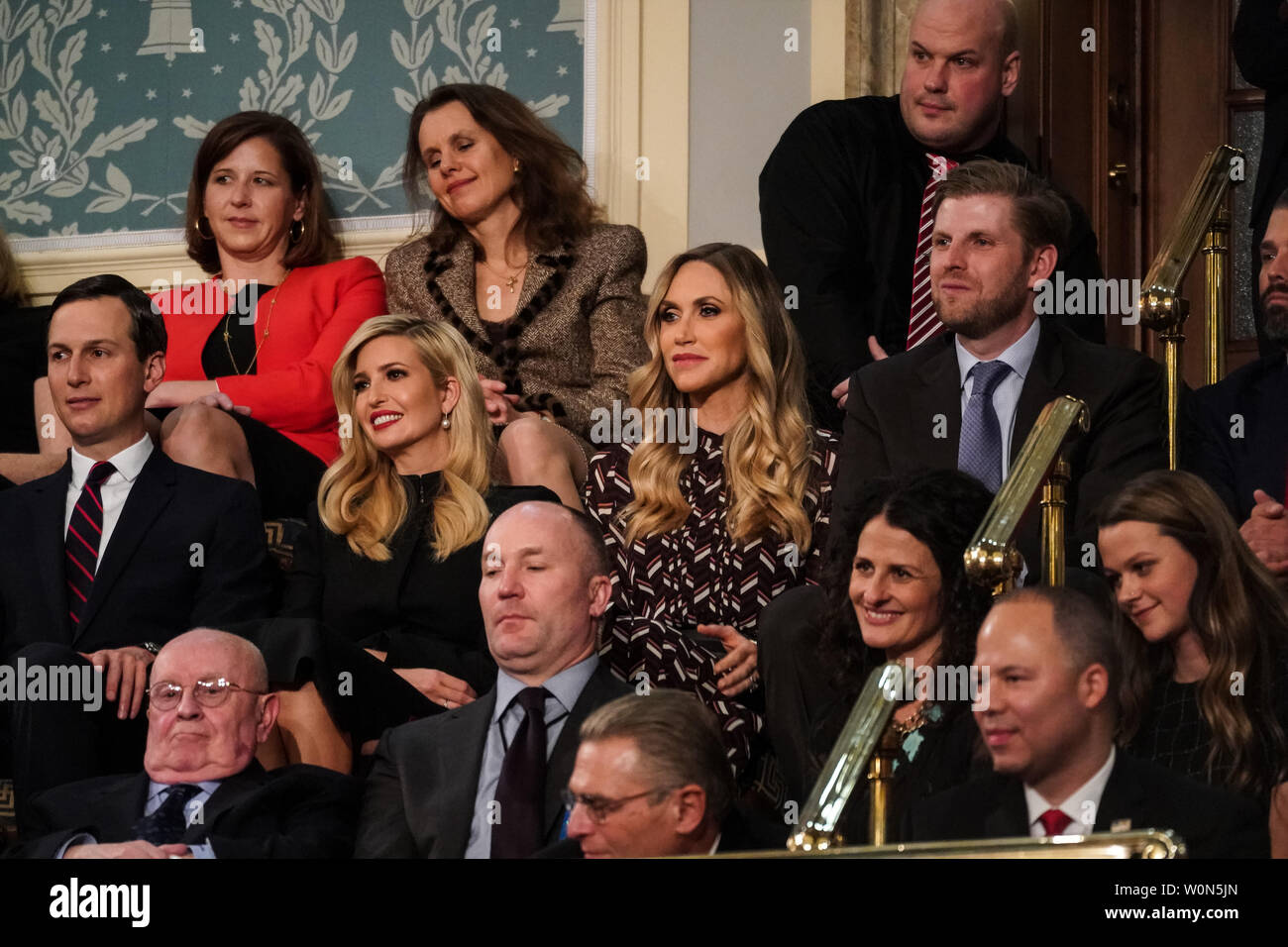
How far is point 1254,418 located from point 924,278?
3.01ft

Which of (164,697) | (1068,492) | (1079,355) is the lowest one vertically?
(164,697)

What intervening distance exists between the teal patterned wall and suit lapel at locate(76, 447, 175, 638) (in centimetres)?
150

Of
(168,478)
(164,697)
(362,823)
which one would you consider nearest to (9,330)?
(168,478)

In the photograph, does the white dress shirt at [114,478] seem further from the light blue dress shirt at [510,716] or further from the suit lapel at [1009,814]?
the suit lapel at [1009,814]

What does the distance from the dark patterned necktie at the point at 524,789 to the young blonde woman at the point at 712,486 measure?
0.38 metres

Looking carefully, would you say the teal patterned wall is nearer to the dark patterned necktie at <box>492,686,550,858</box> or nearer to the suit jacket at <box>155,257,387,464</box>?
the suit jacket at <box>155,257,387,464</box>

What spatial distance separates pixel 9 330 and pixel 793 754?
252 cm

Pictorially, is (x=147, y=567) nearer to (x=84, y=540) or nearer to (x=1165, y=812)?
(x=84, y=540)

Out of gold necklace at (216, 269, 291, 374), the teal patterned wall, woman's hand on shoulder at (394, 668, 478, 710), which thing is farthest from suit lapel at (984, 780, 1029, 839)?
the teal patterned wall

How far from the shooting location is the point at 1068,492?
3451 millimetres

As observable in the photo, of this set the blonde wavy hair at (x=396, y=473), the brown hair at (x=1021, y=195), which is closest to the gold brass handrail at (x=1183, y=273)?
the brown hair at (x=1021, y=195)

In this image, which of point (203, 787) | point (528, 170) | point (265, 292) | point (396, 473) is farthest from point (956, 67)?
point (203, 787)
